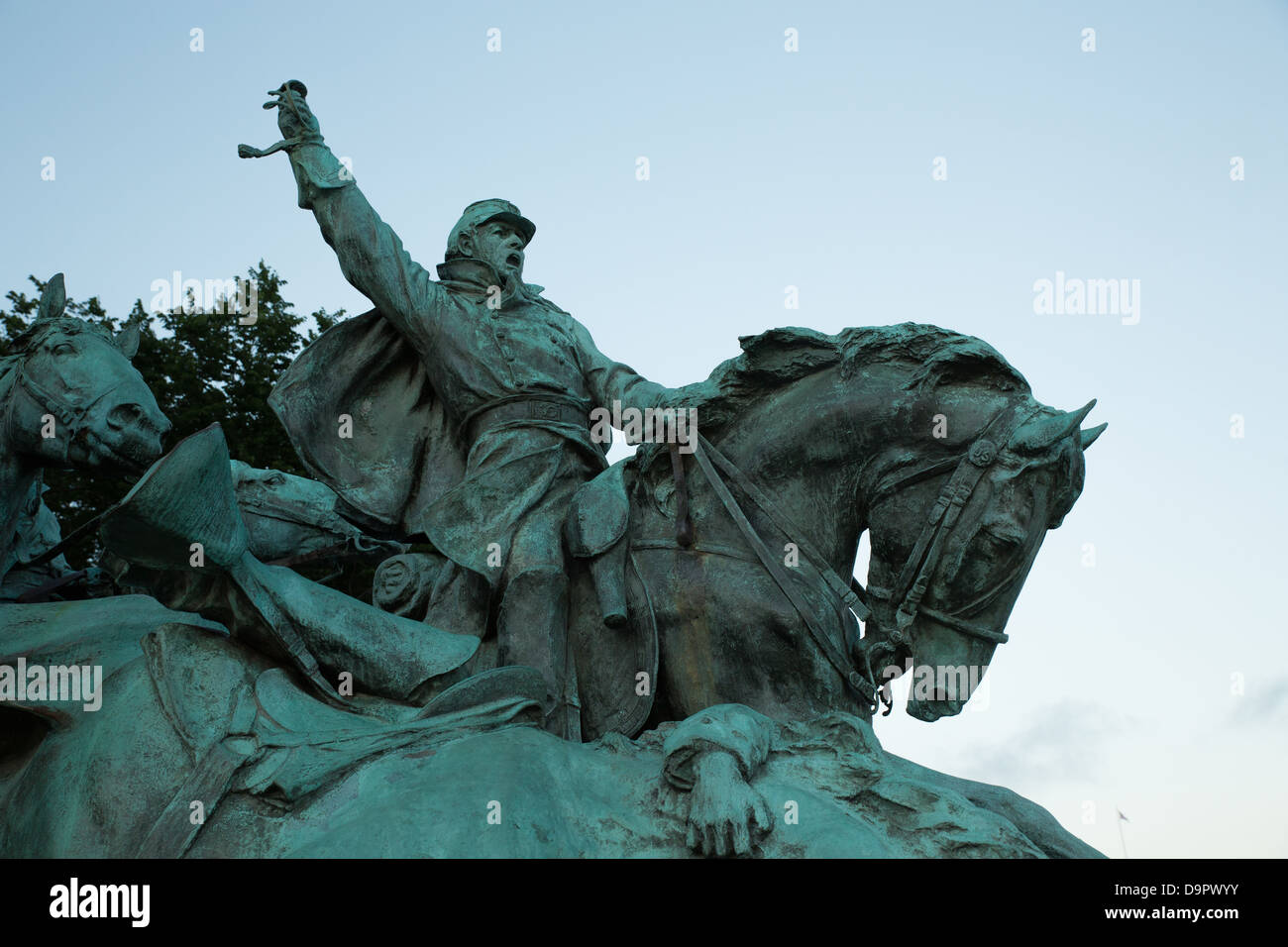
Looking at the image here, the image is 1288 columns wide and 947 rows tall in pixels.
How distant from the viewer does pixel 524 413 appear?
20.5 ft

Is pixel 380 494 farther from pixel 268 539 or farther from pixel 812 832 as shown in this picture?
pixel 812 832

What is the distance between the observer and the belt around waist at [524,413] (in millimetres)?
6235

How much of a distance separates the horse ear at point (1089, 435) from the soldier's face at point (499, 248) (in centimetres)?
240

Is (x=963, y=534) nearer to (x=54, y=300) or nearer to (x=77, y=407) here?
(x=77, y=407)

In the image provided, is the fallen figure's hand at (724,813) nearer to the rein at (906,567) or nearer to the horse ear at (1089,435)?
the rein at (906,567)

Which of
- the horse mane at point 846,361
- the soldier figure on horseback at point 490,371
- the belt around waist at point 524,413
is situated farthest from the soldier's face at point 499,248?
the horse mane at point 846,361

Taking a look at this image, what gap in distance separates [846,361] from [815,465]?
1.20ft

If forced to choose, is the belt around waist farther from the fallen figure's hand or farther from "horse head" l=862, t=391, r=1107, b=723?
the fallen figure's hand

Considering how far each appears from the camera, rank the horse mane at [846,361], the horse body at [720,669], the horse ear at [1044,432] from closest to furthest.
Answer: the horse body at [720,669] → the horse ear at [1044,432] → the horse mane at [846,361]

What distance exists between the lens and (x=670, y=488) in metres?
5.76

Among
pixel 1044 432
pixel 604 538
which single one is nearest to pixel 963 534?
pixel 1044 432

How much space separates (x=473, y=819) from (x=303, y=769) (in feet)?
2.08
